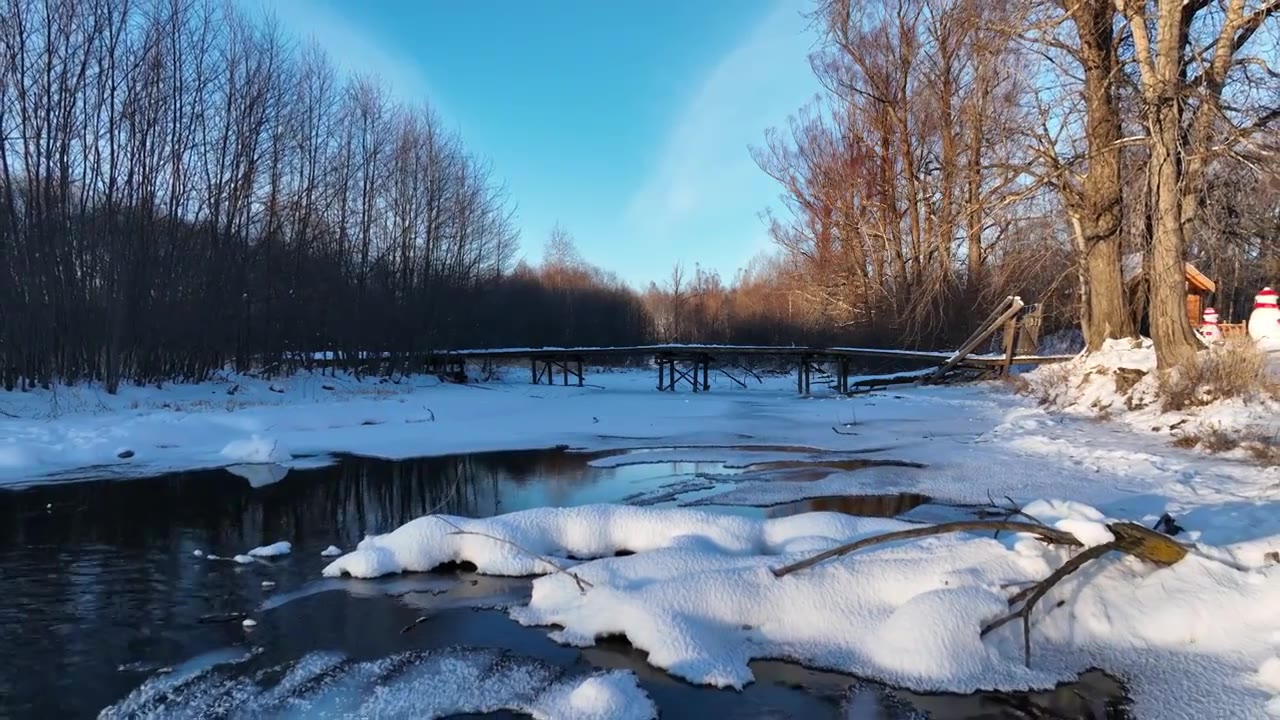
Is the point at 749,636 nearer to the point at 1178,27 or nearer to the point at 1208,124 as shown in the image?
the point at 1208,124

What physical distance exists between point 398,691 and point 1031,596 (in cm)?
320

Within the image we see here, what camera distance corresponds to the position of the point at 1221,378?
10.6 meters

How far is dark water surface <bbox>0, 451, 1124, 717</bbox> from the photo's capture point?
12.3 feet

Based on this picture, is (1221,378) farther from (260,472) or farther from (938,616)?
(260,472)

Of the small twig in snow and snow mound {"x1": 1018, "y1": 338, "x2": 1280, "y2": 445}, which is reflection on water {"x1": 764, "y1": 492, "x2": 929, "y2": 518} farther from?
snow mound {"x1": 1018, "y1": 338, "x2": 1280, "y2": 445}

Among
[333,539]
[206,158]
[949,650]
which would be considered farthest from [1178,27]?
[206,158]

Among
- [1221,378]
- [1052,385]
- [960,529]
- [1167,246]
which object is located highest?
[1167,246]

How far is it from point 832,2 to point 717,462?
320 inches

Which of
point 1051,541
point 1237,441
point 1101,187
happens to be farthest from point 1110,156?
point 1051,541

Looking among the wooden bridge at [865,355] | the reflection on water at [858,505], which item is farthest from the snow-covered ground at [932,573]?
the wooden bridge at [865,355]

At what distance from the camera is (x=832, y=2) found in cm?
1327

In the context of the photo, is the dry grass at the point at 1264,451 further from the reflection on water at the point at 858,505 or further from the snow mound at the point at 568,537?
the snow mound at the point at 568,537

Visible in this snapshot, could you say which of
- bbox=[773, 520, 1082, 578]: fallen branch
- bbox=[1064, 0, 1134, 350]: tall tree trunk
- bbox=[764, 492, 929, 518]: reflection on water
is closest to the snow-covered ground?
bbox=[773, 520, 1082, 578]: fallen branch

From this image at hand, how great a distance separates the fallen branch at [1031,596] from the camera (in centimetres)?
390
